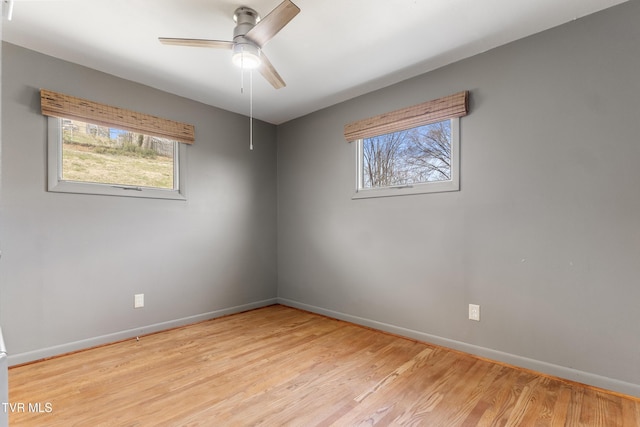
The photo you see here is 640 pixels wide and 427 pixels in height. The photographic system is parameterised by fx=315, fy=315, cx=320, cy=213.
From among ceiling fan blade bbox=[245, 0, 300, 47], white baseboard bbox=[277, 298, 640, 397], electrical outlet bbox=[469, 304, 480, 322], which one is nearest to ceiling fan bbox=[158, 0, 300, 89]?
ceiling fan blade bbox=[245, 0, 300, 47]

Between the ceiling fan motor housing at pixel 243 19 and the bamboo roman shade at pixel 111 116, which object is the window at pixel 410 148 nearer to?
the ceiling fan motor housing at pixel 243 19

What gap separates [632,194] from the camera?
6.23 feet

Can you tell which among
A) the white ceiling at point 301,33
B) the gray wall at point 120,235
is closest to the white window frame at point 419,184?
the white ceiling at point 301,33

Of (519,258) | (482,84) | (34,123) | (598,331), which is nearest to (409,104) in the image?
(482,84)

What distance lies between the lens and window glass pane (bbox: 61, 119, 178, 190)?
2648 mm

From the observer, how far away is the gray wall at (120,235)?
235 cm

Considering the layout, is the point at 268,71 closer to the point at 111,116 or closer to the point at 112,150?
the point at 111,116

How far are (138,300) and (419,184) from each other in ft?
9.15

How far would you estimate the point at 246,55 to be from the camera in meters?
2.05

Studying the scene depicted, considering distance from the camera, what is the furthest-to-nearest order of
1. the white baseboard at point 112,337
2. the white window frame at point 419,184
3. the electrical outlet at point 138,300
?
the electrical outlet at point 138,300
the white window frame at point 419,184
the white baseboard at point 112,337

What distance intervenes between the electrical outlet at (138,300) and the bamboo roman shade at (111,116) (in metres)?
1.53

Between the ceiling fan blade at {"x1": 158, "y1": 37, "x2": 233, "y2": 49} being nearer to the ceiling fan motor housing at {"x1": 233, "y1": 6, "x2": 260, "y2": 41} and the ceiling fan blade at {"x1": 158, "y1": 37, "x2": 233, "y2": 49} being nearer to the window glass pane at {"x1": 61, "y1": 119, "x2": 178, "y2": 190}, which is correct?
the ceiling fan motor housing at {"x1": 233, "y1": 6, "x2": 260, "y2": 41}

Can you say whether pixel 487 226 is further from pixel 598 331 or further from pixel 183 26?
pixel 183 26

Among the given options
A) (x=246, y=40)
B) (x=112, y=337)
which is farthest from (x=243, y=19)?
(x=112, y=337)
